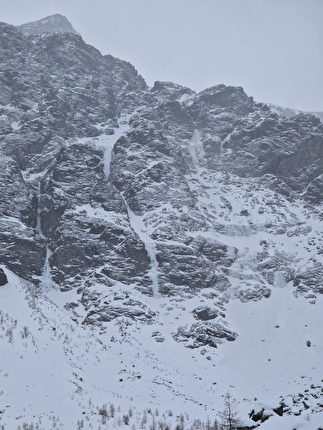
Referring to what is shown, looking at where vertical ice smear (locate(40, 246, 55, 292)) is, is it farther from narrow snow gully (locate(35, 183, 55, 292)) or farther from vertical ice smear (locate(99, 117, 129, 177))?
vertical ice smear (locate(99, 117, 129, 177))

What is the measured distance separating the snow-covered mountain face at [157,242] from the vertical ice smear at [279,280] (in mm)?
259

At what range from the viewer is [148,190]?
89812mm

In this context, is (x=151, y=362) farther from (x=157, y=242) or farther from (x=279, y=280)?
(x=279, y=280)

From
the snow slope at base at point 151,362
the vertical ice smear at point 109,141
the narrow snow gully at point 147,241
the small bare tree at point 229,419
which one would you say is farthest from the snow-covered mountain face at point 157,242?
the small bare tree at point 229,419

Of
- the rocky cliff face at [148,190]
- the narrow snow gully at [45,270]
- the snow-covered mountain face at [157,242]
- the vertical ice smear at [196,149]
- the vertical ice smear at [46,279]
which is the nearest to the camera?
the snow-covered mountain face at [157,242]

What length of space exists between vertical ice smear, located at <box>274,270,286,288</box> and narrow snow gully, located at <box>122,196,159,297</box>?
18.2m

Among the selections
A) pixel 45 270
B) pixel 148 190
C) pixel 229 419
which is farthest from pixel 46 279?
pixel 229 419

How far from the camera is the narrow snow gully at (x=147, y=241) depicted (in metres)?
71.4

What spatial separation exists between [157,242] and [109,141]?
4193cm

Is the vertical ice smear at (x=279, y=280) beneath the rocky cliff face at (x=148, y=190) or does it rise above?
beneath

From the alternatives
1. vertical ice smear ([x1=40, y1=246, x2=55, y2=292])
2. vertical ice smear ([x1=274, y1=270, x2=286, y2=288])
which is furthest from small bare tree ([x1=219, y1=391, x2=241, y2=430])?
vertical ice smear ([x1=274, y1=270, x2=286, y2=288])

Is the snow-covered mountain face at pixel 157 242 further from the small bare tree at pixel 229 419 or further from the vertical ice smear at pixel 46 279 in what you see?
the small bare tree at pixel 229 419

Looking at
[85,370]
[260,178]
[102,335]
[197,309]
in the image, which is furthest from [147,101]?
[85,370]

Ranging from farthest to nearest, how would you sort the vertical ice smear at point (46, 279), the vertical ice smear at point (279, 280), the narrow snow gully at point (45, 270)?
the vertical ice smear at point (279, 280) → the narrow snow gully at point (45, 270) → the vertical ice smear at point (46, 279)
